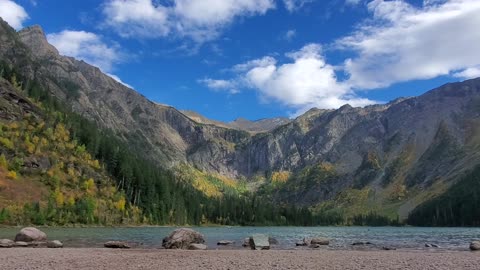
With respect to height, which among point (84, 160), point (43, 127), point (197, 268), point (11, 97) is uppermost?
point (11, 97)

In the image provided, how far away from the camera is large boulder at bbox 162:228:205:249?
196ft

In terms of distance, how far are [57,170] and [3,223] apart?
48281 millimetres

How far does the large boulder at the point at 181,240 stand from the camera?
2350 inches

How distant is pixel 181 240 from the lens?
60.6 metres

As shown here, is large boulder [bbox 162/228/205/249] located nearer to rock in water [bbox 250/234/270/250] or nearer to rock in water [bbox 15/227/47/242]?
rock in water [bbox 250/234/270/250]

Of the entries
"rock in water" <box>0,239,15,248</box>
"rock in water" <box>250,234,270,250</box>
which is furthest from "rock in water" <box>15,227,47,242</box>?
"rock in water" <box>250,234,270,250</box>

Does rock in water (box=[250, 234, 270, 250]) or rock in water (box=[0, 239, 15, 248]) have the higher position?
rock in water (box=[250, 234, 270, 250])

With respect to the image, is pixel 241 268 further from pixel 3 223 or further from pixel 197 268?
pixel 3 223

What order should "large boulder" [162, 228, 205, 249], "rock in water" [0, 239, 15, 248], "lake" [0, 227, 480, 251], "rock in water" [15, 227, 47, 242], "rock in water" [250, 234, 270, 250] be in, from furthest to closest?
Result: 1. "lake" [0, 227, 480, 251]
2. "rock in water" [15, 227, 47, 242]
3. "large boulder" [162, 228, 205, 249]
4. "rock in water" [250, 234, 270, 250]
5. "rock in water" [0, 239, 15, 248]

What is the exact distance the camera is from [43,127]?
603ft

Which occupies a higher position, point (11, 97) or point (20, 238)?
point (11, 97)

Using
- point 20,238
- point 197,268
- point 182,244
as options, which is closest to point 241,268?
point 197,268

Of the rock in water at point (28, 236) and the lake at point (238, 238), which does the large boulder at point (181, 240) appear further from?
the rock in water at point (28, 236)

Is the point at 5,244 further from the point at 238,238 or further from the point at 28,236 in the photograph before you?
the point at 238,238
